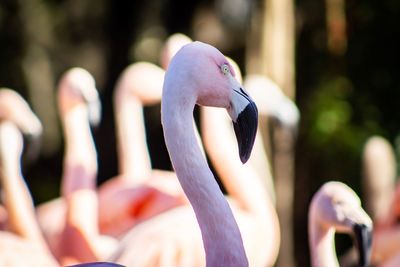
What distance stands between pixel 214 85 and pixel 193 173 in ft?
1.03

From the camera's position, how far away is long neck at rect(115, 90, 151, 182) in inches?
343

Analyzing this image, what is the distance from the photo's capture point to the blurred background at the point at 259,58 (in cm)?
1208

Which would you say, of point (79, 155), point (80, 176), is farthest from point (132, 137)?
point (80, 176)

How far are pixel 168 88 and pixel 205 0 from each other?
9.02 metres

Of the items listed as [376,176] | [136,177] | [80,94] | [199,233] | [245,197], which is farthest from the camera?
[376,176]

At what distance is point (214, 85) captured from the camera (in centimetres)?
433

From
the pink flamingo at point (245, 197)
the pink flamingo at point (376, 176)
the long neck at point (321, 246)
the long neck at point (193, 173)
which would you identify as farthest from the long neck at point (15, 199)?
the pink flamingo at point (376, 176)

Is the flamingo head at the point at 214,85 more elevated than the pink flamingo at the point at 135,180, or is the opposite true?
the flamingo head at the point at 214,85

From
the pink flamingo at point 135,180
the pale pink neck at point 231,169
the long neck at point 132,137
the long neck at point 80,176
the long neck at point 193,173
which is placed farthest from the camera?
the long neck at point 132,137

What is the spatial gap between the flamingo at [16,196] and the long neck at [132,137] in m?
0.82

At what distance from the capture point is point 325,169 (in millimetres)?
12250

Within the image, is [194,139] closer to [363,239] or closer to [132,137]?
[363,239]

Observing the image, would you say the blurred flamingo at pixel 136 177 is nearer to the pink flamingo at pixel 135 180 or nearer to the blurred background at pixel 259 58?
the pink flamingo at pixel 135 180

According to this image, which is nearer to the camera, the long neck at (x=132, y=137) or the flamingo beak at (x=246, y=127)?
the flamingo beak at (x=246, y=127)
